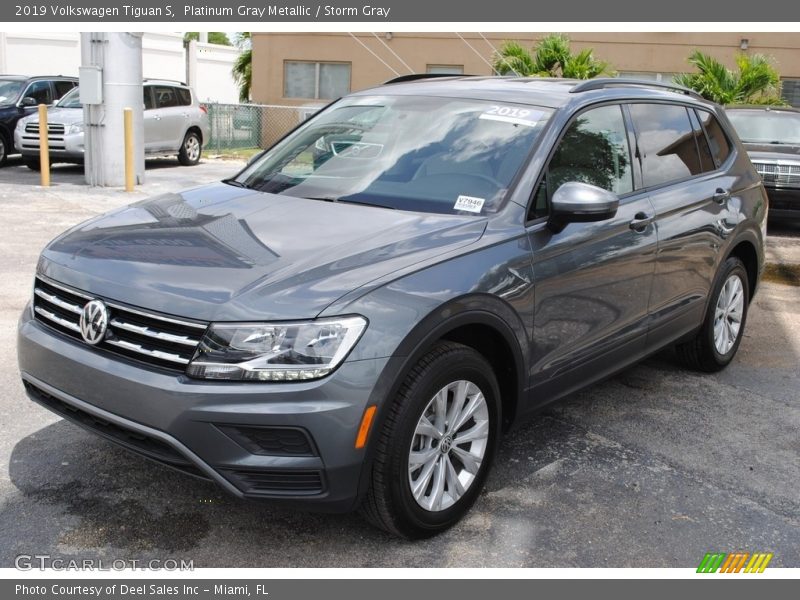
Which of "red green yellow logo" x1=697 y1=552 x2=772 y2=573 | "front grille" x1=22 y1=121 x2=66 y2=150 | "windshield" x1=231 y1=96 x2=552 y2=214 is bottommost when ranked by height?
"red green yellow logo" x1=697 y1=552 x2=772 y2=573

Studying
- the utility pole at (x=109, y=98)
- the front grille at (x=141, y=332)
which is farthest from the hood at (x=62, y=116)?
the front grille at (x=141, y=332)

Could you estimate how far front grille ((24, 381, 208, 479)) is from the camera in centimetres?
311

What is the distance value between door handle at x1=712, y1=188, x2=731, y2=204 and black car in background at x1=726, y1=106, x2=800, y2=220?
6954 millimetres

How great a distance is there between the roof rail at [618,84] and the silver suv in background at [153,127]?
1308 cm

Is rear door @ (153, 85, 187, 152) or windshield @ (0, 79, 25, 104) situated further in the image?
rear door @ (153, 85, 187, 152)

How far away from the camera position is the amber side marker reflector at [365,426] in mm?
3031

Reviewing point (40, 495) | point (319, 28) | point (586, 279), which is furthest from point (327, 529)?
point (319, 28)

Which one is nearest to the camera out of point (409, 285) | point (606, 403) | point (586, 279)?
point (409, 285)

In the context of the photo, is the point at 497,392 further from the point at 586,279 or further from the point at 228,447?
the point at 228,447

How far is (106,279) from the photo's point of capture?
3320mm

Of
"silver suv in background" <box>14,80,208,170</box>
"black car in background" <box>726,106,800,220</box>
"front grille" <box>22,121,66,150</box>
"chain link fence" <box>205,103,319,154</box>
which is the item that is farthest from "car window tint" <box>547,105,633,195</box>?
"chain link fence" <box>205,103,319,154</box>

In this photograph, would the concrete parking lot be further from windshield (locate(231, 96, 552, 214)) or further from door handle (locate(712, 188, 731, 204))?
windshield (locate(231, 96, 552, 214))

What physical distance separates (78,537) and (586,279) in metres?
2.42

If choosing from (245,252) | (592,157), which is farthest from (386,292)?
(592,157)
